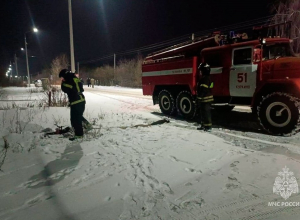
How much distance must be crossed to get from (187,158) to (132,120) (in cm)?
380

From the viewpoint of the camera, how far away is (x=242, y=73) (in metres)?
6.11

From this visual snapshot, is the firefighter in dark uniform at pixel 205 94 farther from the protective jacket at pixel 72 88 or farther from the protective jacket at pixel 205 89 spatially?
the protective jacket at pixel 72 88

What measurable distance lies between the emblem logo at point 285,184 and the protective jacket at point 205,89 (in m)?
3.07

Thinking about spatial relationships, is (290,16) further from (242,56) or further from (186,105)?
(186,105)

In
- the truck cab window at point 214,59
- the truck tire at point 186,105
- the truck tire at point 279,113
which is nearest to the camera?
the truck tire at point 279,113

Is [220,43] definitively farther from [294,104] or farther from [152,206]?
[152,206]

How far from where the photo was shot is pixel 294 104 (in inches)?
198

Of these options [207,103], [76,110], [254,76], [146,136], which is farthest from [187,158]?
[254,76]

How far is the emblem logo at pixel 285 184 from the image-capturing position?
2.79 m

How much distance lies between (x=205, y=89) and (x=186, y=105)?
6.47ft

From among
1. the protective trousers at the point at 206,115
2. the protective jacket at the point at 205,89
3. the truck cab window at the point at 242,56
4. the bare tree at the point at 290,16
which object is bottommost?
the protective trousers at the point at 206,115

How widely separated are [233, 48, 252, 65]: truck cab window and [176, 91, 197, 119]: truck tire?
1990mm

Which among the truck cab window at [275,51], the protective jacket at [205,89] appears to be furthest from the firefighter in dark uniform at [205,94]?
the truck cab window at [275,51]

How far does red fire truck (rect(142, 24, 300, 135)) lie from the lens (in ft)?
17.2
